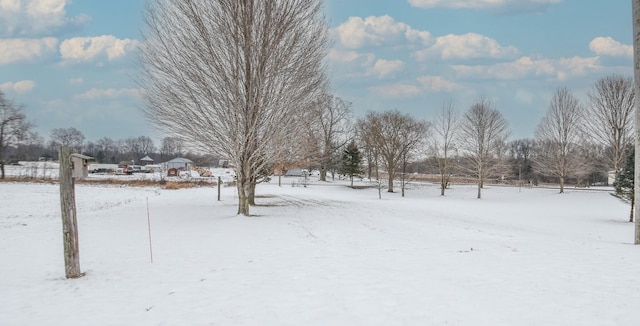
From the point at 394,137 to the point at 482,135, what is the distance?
8917mm

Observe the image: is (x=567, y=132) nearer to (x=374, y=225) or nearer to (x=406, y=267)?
(x=374, y=225)

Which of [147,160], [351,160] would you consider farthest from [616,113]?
[147,160]

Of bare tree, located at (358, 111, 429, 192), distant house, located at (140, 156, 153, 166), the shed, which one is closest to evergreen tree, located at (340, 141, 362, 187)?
bare tree, located at (358, 111, 429, 192)

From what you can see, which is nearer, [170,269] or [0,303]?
[0,303]

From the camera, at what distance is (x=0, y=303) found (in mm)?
5773

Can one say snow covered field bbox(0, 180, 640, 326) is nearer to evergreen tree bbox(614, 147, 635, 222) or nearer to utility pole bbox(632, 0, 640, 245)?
utility pole bbox(632, 0, 640, 245)

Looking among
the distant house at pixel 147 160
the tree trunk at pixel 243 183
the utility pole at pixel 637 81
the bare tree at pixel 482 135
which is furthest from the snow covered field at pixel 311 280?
the distant house at pixel 147 160

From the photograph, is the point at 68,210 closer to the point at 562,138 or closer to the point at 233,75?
the point at 233,75

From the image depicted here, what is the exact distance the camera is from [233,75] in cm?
1441

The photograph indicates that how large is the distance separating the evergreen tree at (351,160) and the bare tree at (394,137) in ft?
16.3

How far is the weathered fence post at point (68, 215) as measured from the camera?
706cm

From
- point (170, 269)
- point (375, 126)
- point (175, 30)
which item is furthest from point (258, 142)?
point (375, 126)

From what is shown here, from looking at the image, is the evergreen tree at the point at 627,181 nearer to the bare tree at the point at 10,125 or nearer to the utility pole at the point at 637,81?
the utility pole at the point at 637,81

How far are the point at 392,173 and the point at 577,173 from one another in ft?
62.7
